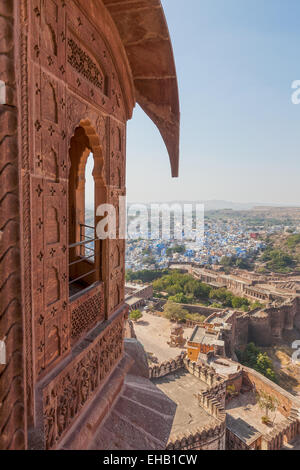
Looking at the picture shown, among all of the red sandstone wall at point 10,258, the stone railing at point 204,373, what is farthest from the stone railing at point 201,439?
the red sandstone wall at point 10,258

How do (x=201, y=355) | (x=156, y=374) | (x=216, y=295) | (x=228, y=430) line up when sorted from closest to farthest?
(x=228, y=430), (x=156, y=374), (x=201, y=355), (x=216, y=295)

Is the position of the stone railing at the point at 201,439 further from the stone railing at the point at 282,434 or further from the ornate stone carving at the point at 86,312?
the ornate stone carving at the point at 86,312

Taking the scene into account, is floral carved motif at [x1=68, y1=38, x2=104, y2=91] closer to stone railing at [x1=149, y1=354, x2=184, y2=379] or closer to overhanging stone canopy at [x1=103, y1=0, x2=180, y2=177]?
overhanging stone canopy at [x1=103, y1=0, x2=180, y2=177]

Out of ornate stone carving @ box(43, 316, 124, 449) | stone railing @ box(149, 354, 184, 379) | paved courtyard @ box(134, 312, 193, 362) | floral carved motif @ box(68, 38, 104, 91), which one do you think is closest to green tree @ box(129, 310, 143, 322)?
paved courtyard @ box(134, 312, 193, 362)

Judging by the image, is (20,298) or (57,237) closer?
(20,298)

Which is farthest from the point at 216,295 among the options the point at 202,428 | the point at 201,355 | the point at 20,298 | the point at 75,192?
the point at 20,298

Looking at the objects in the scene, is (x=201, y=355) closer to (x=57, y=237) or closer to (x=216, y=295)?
(x=216, y=295)
